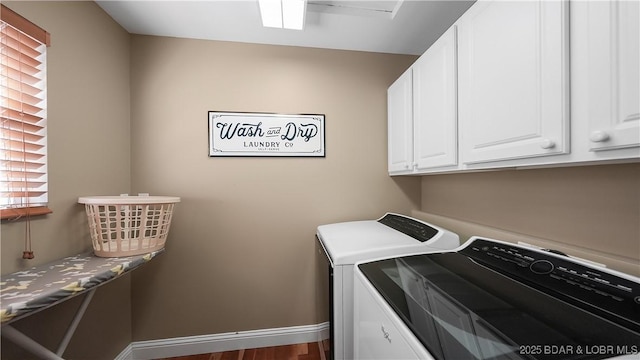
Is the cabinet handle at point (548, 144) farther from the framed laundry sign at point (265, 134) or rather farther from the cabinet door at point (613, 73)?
the framed laundry sign at point (265, 134)

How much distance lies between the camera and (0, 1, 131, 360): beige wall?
106 cm

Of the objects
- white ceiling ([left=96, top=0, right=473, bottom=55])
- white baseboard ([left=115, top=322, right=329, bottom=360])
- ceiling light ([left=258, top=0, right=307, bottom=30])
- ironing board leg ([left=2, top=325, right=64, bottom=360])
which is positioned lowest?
white baseboard ([left=115, top=322, right=329, bottom=360])

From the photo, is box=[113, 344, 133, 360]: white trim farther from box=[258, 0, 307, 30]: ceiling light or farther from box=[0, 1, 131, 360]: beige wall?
box=[258, 0, 307, 30]: ceiling light

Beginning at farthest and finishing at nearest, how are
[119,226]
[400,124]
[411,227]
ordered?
[400,124], [411,227], [119,226]

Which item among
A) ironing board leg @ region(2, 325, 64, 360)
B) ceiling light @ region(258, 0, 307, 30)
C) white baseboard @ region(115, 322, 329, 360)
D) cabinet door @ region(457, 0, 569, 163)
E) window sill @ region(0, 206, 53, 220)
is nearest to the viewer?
cabinet door @ region(457, 0, 569, 163)

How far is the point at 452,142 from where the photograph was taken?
114 cm

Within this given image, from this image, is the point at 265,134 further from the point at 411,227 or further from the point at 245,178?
the point at 411,227

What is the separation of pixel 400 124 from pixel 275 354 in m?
1.97

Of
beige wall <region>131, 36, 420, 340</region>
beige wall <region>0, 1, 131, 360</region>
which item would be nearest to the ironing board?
beige wall <region>0, 1, 131, 360</region>

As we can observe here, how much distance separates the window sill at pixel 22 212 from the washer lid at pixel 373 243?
54.1 inches

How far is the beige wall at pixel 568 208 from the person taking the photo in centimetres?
83

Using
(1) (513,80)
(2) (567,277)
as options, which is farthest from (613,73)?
(2) (567,277)

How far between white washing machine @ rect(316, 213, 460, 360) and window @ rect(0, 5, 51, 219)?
1.42 meters

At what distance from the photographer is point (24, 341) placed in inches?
33.2
